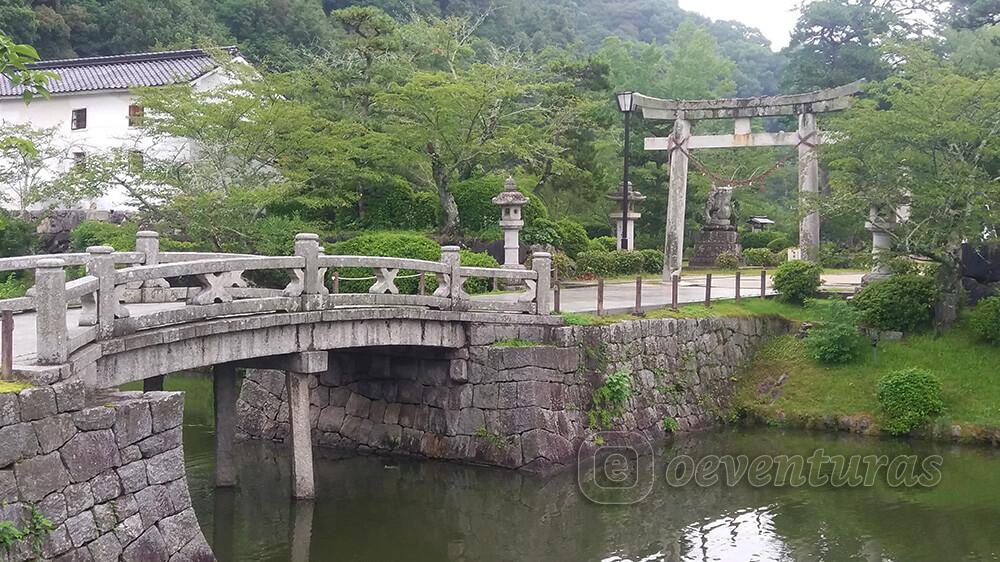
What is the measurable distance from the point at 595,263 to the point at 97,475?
73.2 ft

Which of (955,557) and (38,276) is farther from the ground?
(38,276)

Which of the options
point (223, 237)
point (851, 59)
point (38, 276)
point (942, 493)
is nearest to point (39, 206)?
point (223, 237)

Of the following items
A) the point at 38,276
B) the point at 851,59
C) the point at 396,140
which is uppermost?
the point at 851,59

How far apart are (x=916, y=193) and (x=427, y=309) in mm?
10854

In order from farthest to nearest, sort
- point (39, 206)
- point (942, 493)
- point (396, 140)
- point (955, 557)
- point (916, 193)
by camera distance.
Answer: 1. point (39, 206)
2. point (396, 140)
3. point (916, 193)
4. point (942, 493)
5. point (955, 557)

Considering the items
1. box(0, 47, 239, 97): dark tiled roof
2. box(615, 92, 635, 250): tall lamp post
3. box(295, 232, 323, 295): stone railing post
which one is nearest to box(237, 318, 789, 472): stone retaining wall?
box(295, 232, 323, 295): stone railing post

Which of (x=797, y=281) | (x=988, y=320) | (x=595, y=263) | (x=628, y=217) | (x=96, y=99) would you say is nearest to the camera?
(x=988, y=320)

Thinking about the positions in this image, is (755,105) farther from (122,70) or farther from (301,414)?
(122,70)

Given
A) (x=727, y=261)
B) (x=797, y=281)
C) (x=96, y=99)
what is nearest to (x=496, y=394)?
(x=797, y=281)

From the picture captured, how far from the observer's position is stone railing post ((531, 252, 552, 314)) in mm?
17828

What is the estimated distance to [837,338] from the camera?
21.8m

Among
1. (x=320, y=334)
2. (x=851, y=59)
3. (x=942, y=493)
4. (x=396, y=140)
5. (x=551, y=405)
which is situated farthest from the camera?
(x=851, y=59)

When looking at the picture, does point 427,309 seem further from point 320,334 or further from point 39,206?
point 39,206

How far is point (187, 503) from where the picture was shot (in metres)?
10.4
